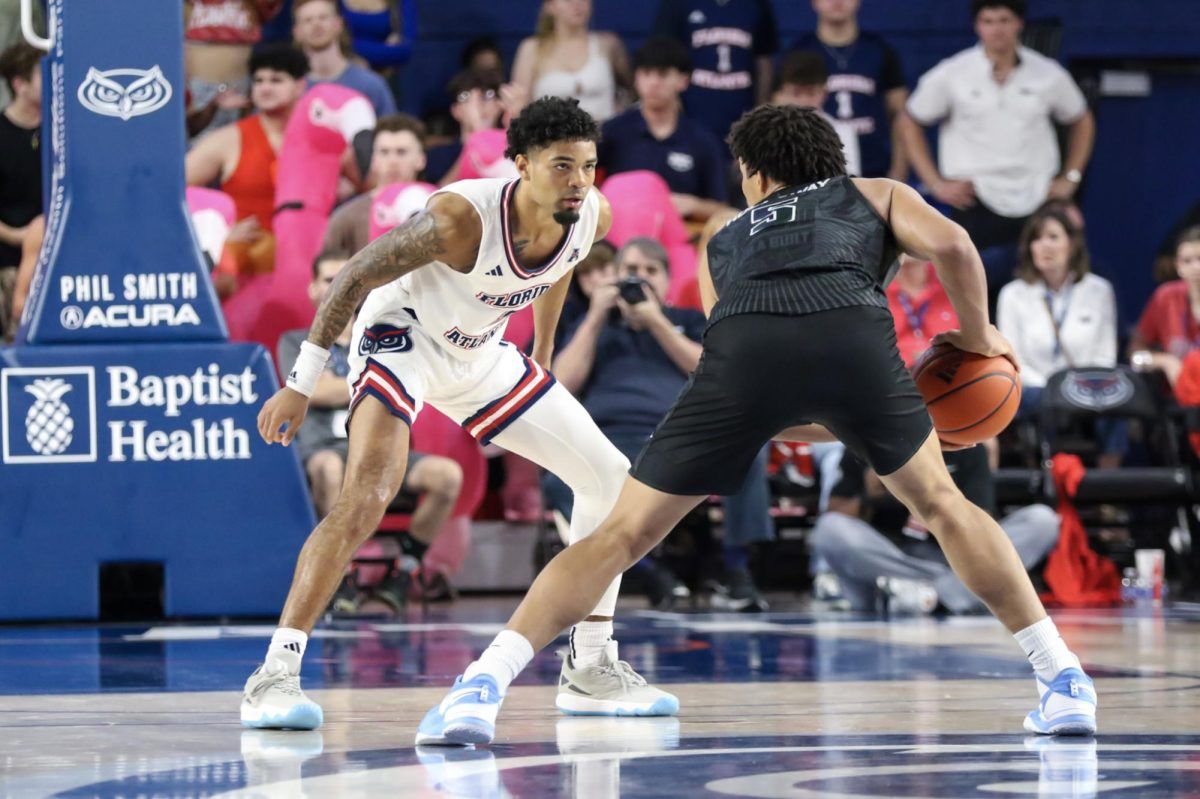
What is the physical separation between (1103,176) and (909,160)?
2.28m

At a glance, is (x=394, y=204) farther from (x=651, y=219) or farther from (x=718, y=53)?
(x=718, y=53)

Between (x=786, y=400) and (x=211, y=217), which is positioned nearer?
(x=786, y=400)

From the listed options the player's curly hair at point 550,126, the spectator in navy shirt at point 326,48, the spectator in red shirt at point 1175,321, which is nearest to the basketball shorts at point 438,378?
the player's curly hair at point 550,126

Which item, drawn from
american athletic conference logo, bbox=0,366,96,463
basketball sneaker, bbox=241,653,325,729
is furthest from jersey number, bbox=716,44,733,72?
basketball sneaker, bbox=241,653,325,729

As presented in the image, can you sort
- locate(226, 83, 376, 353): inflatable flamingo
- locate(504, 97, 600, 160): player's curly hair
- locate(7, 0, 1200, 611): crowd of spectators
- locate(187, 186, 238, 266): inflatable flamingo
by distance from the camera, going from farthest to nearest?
1. locate(226, 83, 376, 353): inflatable flamingo
2. locate(187, 186, 238, 266): inflatable flamingo
3. locate(7, 0, 1200, 611): crowd of spectators
4. locate(504, 97, 600, 160): player's curly hair

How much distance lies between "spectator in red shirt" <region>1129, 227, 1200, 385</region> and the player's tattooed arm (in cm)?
600

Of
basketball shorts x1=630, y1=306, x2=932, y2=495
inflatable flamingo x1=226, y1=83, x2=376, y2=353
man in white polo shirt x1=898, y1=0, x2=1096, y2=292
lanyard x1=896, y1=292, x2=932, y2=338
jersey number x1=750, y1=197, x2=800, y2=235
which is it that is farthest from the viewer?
man in white polo shirt x1=898, y1=0, x2=1096, y2=292

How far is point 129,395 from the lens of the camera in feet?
25.8

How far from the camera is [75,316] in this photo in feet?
25.8

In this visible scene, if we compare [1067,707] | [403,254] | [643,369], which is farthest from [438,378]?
[643,369]

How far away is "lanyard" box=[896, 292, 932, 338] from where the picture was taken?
9.82 metres

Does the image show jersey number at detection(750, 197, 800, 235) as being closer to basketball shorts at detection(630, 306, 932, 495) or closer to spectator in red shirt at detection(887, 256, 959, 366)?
basketball shorts at detection(630, 306, 932, 495)

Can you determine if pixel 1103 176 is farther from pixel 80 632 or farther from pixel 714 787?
pixel 714 787

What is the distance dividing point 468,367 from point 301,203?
4896mm
